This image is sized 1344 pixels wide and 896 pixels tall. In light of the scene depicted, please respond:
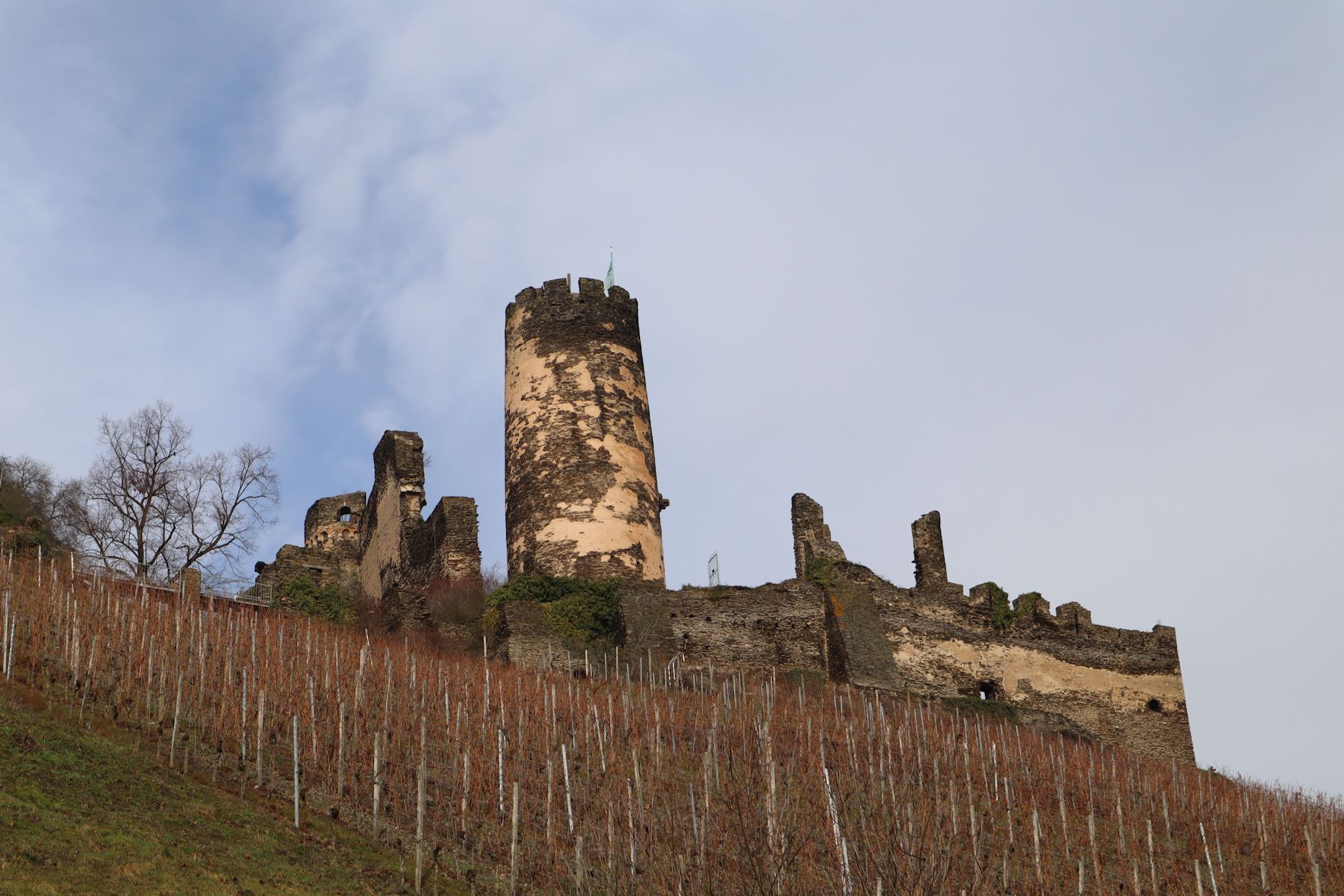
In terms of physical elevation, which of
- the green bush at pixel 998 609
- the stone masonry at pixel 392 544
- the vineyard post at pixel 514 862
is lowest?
the vineyard post at pixel 514 862

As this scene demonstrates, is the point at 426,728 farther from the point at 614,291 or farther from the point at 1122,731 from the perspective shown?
the point at 1122,731

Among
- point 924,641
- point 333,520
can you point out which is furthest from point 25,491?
point 924,641

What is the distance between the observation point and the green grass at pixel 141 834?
977cm

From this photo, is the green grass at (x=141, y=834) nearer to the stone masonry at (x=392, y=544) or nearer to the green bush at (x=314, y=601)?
the stone masonry at (x=392, y=544)

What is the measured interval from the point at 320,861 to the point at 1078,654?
19739 mm

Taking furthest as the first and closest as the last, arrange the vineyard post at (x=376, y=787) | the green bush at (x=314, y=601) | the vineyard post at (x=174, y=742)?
1. the green bush at (x=314, y=601)
2. the vineyard post at (x=174, y=742)
3. the vineyard post at (x=376, y=787)

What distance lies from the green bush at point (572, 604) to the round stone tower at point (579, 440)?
69 centimetres

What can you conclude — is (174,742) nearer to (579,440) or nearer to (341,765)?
(341,765)

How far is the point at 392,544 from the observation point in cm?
2767

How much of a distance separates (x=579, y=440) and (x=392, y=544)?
17.1ft

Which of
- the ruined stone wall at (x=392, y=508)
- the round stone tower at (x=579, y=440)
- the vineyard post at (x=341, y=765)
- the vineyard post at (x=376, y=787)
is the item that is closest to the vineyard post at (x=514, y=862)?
the vineyard post at (x=376, y=787)

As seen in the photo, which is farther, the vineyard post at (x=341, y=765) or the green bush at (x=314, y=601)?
the green bush at (x=314, y=601)

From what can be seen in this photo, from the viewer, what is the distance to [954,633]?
86.5 feet

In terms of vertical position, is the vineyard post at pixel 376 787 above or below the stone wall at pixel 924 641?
below
